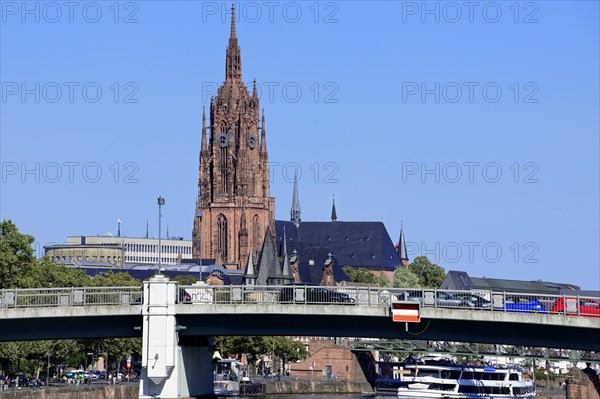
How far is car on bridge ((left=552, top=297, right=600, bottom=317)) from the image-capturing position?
249ft

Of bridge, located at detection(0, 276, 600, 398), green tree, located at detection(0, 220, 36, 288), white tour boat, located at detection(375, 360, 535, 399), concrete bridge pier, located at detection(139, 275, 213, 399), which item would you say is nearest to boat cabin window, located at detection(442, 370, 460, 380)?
white tour boat, located at detection(375, 360, 535, 399)

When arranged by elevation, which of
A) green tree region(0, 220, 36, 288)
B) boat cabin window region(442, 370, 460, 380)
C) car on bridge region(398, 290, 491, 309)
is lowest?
boat cabin window region(442, 370, 460, 380)

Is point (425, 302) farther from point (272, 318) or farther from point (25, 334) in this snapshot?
point (25, 334)

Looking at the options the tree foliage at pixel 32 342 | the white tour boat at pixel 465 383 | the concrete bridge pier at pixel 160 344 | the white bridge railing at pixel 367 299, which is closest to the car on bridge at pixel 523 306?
the white bridge railing at pixel 367 299

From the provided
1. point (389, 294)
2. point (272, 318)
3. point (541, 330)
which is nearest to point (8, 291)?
point (272, 318)

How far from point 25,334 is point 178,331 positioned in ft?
28.9

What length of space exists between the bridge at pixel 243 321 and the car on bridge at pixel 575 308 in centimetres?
8

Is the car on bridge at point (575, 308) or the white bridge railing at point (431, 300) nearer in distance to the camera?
the car on bridge at point (575, 308)

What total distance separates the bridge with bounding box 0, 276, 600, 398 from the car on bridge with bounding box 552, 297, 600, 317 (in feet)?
0.26

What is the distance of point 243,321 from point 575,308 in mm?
18596

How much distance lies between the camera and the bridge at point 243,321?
7731cm

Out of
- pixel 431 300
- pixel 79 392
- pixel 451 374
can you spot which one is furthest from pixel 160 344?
pixel 451 374

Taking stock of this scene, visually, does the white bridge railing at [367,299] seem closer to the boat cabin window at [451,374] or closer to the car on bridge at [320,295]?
the car on bridge at [320,295]

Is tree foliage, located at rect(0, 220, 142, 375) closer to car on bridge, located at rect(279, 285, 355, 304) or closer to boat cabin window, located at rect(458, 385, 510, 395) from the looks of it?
boat cabin window, located at rect(458, 385, 510, 395)
